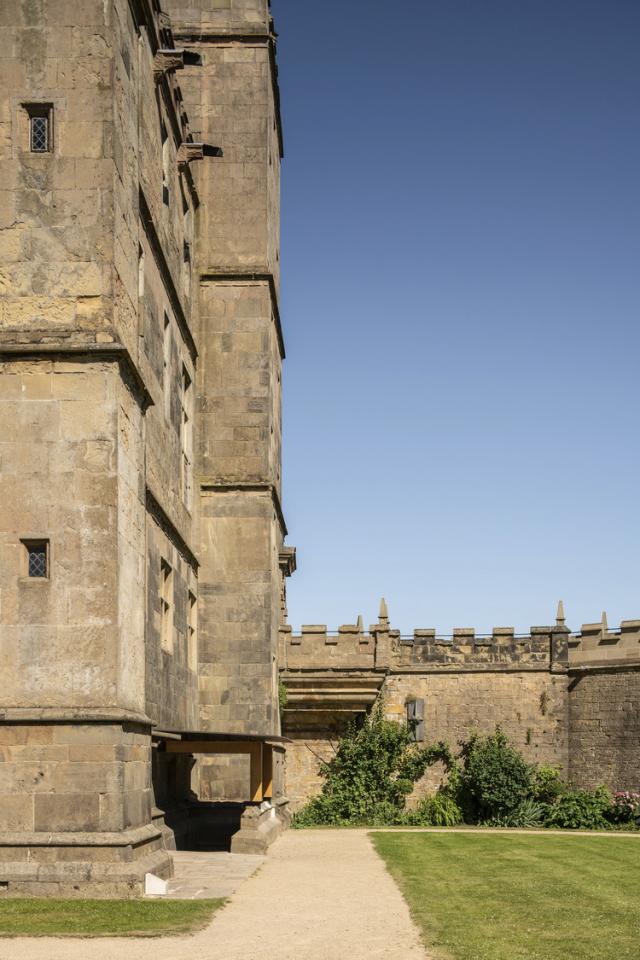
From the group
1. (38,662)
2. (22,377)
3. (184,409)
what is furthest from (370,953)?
(184,409)

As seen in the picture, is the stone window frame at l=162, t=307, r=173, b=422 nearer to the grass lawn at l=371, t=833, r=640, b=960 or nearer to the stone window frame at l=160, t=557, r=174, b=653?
the stone window frame at l=160, t=557, r=174, b=653

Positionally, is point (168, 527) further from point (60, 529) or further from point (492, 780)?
point (492, 780)

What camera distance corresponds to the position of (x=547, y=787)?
92.3 feet

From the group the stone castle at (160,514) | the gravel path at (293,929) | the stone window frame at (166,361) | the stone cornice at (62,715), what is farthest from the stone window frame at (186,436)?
the stone cornice at (62,715)

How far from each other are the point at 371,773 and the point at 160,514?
12248 mm

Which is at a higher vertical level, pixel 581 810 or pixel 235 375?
pixel 235 375

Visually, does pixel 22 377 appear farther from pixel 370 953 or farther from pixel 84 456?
pixel 370 953

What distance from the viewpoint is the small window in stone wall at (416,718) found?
28.8 metres

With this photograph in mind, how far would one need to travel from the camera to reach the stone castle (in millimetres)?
12961

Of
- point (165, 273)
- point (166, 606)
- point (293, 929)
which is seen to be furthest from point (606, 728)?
point (293, 929)

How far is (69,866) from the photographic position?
12398 millimetres

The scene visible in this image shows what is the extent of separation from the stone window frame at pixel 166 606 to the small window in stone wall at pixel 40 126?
6964 millimetres

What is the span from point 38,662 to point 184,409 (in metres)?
10.3

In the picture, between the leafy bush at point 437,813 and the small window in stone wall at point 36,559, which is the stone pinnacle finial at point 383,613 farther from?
the small window in stone wall at point 36,559
